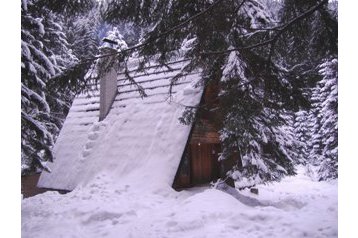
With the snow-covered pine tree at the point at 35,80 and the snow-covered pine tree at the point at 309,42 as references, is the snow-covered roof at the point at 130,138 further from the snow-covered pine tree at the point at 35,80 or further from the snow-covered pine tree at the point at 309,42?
the snow-covered pine tree at the point at 309,42

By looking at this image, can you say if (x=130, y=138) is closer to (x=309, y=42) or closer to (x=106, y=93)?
(x=106, y=93)

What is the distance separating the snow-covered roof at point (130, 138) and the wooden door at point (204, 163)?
2.74 meters

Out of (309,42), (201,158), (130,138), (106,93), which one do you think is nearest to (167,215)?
(309,42)

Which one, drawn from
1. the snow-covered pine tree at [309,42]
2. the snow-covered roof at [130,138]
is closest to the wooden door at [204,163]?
the snow-covered roof at [130,138]

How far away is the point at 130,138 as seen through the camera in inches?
366

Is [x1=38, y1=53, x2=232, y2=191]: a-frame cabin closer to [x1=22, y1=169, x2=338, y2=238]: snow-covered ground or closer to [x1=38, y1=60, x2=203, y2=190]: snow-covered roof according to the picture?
[x1=38, y1=60, x2=203, y2=190]: snow-covered roof

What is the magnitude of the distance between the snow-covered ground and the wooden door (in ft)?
13.8

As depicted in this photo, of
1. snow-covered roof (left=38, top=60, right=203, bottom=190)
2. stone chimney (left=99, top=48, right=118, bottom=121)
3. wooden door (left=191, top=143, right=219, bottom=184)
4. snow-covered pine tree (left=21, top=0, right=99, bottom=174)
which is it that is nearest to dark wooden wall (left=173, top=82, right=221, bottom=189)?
wooden door (left=191, top=143, right=219, bottom=184)

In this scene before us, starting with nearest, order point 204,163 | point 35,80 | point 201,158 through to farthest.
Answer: point 35,80 → point 201,158 → point 204,163

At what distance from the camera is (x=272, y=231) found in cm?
454

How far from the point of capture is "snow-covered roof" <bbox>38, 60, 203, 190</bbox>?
816 centimetres

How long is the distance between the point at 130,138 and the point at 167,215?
395 cm
